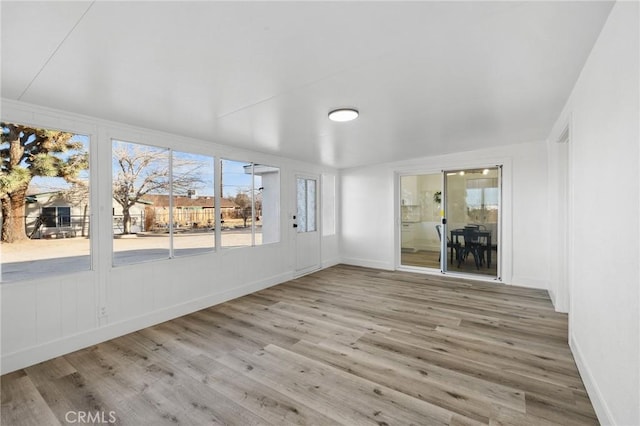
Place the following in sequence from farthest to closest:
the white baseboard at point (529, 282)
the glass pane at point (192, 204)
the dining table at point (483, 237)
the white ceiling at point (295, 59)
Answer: the dining table at point (483, 237)
the white baseboard at point (529, 282)
the glass pane at point (192, 204)
the white ceiling at point (295, 59)

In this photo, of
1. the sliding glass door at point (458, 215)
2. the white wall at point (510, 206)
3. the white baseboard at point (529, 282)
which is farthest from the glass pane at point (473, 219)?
the white baseboard at point (529, 282)

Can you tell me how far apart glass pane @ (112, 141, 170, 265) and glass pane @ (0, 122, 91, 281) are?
0.96ft

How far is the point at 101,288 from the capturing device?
9.68 ft

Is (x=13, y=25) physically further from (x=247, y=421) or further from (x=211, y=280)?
(x=211, y=280)

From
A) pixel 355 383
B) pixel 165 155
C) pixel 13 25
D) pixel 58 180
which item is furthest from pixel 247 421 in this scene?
pixel 165 155

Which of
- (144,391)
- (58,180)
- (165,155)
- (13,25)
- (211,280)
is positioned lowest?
(144,391)

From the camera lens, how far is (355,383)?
2193 millimetres

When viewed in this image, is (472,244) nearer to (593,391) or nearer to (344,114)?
(593,391)

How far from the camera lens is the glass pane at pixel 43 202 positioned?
8.13 ft

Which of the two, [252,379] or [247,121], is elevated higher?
[247,121]

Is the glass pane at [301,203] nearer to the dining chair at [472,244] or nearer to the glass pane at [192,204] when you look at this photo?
the glass pane at [192,204]

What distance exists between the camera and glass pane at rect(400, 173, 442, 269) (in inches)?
242

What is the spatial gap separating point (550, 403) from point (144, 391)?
2.98m

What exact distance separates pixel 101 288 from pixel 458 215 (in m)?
5.67
